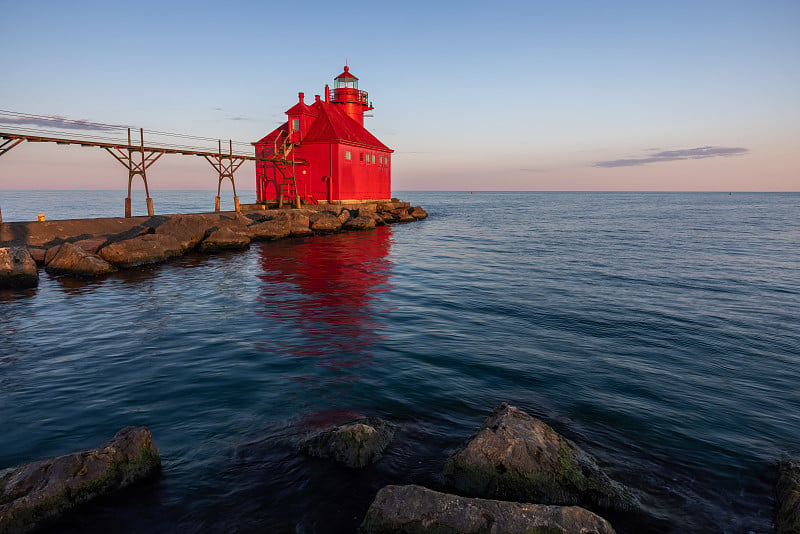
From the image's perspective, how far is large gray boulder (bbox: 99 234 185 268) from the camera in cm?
1633

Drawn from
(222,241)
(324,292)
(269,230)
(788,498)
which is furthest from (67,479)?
(269,230)

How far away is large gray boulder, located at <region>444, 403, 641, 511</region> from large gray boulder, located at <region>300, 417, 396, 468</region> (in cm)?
93

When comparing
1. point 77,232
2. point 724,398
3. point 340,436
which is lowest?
point 724,398

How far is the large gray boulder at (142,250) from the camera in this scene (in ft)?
53.6

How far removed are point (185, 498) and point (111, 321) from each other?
7847mm

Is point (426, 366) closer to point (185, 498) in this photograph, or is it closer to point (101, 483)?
point (185, 498)

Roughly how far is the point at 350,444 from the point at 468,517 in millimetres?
1836

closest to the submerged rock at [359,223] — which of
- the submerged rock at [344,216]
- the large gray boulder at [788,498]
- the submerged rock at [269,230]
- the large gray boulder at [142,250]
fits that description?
the submerged rock at [344,216]

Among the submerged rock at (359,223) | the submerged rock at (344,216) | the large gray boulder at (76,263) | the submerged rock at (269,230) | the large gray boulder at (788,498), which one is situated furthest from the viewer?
the submerged rock at (344,216)

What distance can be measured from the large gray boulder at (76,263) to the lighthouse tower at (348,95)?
1225 inches

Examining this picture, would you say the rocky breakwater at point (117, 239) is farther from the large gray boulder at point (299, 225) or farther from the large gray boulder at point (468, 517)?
the large gray boulder at point (468, 517)

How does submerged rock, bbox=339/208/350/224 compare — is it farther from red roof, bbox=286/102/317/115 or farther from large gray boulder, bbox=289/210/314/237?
red roof, bbox=286/102/317/115

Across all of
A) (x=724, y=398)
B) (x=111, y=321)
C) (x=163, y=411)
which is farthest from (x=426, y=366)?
(x=111, y=321)

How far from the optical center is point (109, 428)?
5.77 meters
